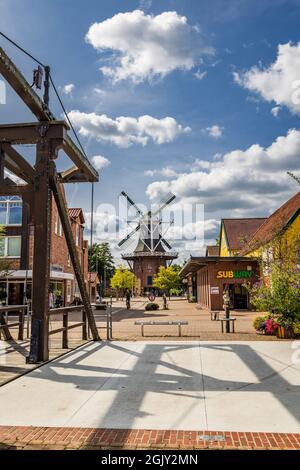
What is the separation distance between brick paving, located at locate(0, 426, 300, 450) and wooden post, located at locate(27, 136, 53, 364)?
408cm

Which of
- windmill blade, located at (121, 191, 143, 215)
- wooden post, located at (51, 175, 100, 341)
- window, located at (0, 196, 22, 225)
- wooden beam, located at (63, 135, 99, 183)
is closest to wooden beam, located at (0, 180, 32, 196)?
wooden post, located at (51, 175, 100, 341)

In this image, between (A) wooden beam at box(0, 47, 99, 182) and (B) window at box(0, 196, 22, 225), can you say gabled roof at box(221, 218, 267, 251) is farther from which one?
(A) wooden beam at box(0, 47, 99, 182)

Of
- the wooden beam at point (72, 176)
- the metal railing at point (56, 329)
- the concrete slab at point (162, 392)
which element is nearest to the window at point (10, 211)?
the metal railing at point (56, 329)

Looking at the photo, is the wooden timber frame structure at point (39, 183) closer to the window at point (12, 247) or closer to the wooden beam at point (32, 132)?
the wooden beam at point (32, 132)

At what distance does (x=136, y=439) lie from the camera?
171 inches

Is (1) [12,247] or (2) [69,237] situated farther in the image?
(1) [12,247]

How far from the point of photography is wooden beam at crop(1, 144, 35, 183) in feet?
30.0

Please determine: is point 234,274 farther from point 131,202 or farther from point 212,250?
point 131,202

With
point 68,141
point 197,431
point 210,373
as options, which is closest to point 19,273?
point 68,141

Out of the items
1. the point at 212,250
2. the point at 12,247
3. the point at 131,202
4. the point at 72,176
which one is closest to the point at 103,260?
the point at 131,202

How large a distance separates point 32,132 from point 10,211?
2190 cm

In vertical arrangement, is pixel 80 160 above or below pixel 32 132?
below
